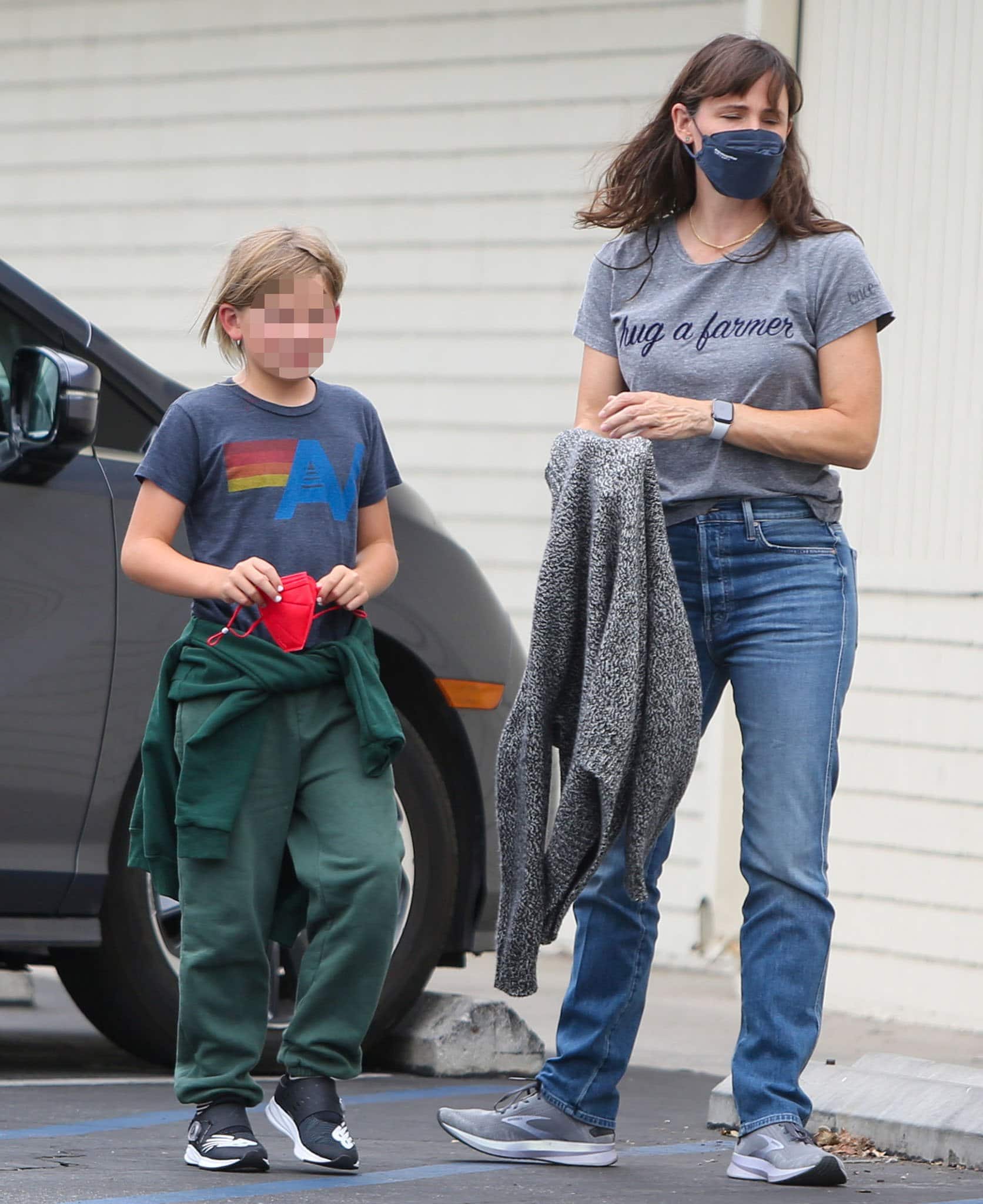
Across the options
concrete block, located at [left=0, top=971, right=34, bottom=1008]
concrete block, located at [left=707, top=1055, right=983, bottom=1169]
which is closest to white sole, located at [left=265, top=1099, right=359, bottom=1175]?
concrete block, located at [left=707, top=1055, right=983, bottom=1169]

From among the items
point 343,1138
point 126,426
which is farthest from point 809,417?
point 126,426

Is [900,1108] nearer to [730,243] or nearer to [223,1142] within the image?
[223,1142]

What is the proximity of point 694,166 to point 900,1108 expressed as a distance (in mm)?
1817

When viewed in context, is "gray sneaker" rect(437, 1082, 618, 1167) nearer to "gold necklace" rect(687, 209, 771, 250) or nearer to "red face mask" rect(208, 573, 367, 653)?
"red face mask" rect(208, 573, 367, 653)

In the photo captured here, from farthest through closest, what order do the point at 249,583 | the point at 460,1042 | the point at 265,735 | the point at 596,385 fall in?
1. the point at 460,1042
2. the point at 596,385
3. the point at 265,735
4. the point at 249,583

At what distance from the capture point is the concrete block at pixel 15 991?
6.27 metres

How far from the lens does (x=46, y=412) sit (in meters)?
4.37

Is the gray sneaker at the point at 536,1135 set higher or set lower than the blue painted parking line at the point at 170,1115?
higher

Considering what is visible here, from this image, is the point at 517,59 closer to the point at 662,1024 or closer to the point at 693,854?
the point at 693,854

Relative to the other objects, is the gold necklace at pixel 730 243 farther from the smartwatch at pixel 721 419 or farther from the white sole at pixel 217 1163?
the white sole at pixel 217 1163

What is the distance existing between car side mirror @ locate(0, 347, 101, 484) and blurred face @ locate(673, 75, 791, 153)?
53.0 inches

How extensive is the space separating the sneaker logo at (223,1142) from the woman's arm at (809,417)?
1.30 meters

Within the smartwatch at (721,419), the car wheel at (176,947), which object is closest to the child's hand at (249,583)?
the smartwatch at (721,419)

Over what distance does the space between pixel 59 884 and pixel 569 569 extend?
4.97 feet
